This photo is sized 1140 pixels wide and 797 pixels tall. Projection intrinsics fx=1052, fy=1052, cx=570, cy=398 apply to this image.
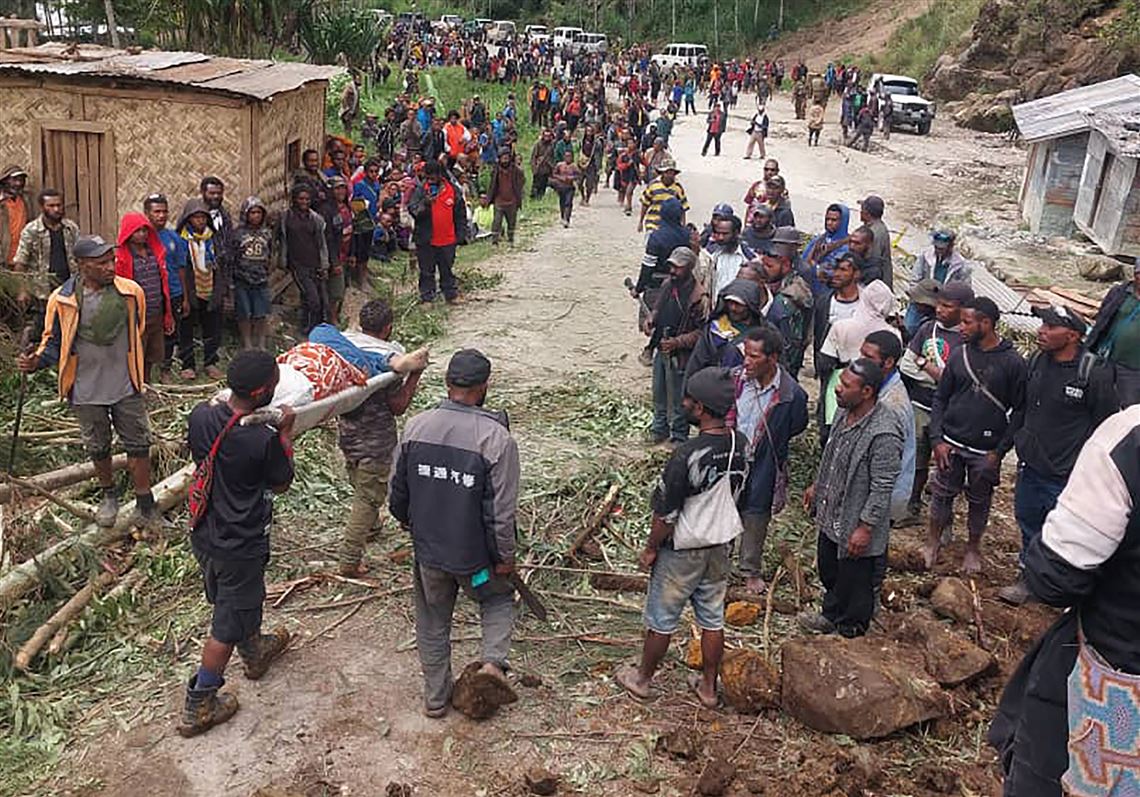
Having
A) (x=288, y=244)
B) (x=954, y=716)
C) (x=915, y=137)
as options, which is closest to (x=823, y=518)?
(x=954, y=716)

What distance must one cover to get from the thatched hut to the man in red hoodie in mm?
2204

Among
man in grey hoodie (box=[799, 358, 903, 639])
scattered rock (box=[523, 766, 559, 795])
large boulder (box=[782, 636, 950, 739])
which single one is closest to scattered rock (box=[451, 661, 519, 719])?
scattered rock (box=[523, 766, 559, 795])

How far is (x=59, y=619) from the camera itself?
553 centimetres

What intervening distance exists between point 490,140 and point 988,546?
1716 centimetres

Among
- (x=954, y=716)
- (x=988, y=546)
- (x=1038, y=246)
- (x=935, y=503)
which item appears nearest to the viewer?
(x=954, y=716)

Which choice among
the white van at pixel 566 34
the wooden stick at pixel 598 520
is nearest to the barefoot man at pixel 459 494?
the wooden stick at pixel 598 520

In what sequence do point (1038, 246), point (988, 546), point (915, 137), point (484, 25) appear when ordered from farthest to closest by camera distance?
1. point (484, 25)
2. point (915, 137)
3. point (1038, 246)
4. point (988, 546)

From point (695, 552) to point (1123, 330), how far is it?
3737mm

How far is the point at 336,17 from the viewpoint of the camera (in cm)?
2367

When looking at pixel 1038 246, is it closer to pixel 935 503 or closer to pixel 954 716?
pixel 935 503

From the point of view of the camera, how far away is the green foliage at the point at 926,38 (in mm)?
40469

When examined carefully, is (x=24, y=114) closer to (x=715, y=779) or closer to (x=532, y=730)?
(x=532, y=730)

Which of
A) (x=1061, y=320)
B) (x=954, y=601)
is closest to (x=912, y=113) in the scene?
(x=1061, y=320)

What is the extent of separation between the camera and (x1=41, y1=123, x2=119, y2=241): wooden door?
10.4m
